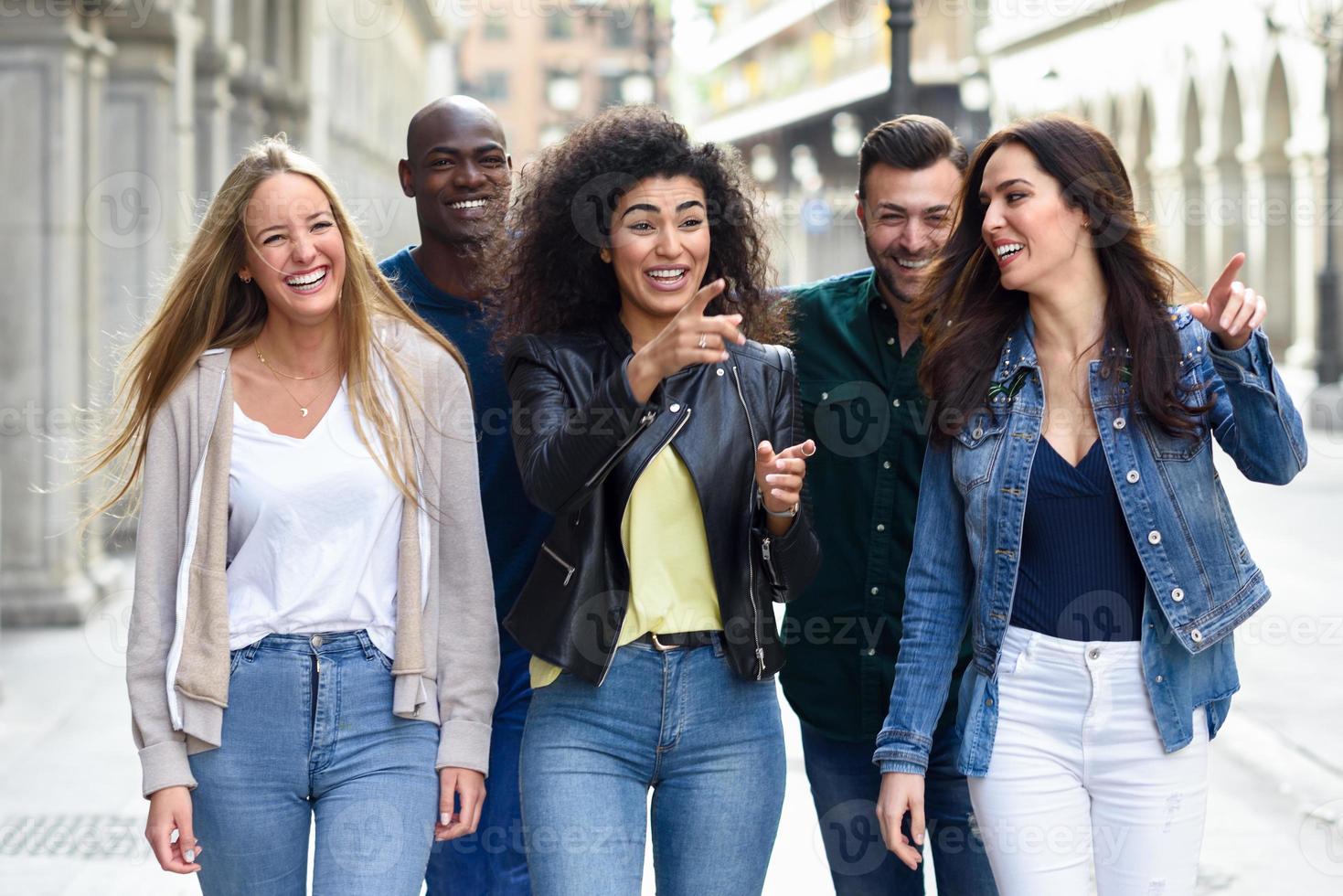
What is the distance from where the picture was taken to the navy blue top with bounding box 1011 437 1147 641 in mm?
3244

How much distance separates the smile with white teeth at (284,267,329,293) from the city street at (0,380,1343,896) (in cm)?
317

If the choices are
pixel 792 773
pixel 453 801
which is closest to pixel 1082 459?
pixel 453 801

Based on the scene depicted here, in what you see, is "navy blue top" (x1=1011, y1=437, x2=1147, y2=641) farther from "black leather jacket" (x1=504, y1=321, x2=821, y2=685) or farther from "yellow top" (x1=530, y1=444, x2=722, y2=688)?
"yellow top" (x1=530, y1=444, x2=722, y2=688)

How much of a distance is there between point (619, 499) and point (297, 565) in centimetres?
63

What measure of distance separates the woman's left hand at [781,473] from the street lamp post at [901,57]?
4.91m

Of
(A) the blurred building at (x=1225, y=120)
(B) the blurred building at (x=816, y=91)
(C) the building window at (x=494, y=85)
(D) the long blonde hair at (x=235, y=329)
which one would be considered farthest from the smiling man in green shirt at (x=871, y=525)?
(C) the building window at (x=494, y=85)

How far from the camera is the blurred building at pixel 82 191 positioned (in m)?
10.2

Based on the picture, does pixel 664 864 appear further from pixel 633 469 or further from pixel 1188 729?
pixel 1188 729

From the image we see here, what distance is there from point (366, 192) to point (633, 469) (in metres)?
29.2

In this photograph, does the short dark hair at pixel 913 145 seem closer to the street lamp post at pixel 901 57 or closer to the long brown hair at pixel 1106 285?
the long brown hair at pixel 1106 285

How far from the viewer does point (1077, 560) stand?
3.29 metres

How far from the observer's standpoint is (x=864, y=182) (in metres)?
4.25

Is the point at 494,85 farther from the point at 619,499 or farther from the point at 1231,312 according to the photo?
the point at 1231,312

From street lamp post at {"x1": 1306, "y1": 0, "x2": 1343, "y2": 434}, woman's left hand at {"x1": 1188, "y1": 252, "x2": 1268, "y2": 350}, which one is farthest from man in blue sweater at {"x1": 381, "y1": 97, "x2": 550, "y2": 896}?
street lamp post at {"x1": 1306, "y1": 0, "x2": 1343, "y2": 434}
